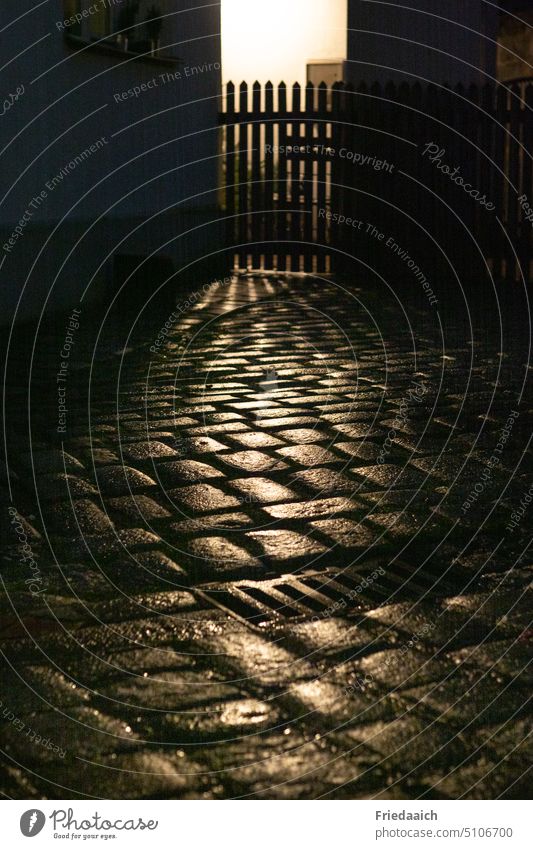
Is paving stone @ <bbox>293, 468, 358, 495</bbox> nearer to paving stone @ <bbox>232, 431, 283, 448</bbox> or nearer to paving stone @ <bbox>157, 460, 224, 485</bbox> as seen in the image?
paving stone @ <bbox>157, 460, 224, 485</bbox>

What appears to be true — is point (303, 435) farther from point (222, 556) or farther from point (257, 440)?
point (222, 556)

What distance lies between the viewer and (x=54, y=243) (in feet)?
32.4

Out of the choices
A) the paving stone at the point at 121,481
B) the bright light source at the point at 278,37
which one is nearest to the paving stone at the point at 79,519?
the paving stone at the point at 121,481

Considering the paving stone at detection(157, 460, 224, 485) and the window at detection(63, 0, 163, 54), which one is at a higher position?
the window at detection(63, 0, 163, 54)

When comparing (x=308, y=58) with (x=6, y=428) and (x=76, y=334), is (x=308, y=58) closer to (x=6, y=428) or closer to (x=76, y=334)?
(x=76, y=334)

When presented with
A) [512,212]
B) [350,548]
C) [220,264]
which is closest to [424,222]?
[512,212]

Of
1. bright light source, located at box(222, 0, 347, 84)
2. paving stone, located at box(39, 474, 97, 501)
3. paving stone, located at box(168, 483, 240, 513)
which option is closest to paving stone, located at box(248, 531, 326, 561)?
paving stone, located at box(168, 483, 240, 513)

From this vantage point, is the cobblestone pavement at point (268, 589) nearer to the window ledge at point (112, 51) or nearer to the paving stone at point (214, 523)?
the paving stone at point (214, 523)

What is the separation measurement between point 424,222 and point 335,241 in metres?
1.14

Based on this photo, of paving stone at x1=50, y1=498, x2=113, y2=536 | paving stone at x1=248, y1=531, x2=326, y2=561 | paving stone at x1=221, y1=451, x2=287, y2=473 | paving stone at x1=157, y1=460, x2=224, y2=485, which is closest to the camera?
paving stone at x1=248, y1=531, x2=326, y2=561
